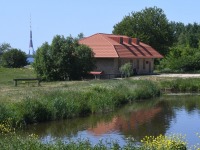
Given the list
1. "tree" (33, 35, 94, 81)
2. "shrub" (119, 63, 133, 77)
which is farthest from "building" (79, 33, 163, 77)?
"tree" (33, 35, 94, 81)

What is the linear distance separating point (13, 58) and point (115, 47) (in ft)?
75.7

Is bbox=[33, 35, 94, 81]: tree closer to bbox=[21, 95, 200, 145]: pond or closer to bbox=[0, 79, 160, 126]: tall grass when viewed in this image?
bbox=[0, 79, 160, 126]: tall grass

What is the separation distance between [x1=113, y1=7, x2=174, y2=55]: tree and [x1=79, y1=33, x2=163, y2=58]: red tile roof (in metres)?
9.35

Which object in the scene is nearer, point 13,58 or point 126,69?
point 126,69

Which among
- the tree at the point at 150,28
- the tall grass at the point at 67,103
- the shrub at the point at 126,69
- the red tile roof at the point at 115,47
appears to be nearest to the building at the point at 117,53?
the red tile roof at the point at 115,47

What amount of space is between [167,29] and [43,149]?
65.3 metres

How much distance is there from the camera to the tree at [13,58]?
71.9 m

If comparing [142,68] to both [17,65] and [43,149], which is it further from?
[43,149]

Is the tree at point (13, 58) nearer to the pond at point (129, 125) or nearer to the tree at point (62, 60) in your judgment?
the tree at point (62, 60)

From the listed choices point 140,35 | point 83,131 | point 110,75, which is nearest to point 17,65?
point 140,35

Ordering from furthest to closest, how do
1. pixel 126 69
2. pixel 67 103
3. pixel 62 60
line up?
pixel 126 69
pixel 62 60
pixel 67 103

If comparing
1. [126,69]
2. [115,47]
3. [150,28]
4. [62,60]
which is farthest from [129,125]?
[150,28]

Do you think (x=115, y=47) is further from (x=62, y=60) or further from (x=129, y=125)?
(x=129, y=125)

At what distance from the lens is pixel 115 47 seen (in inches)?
2196
